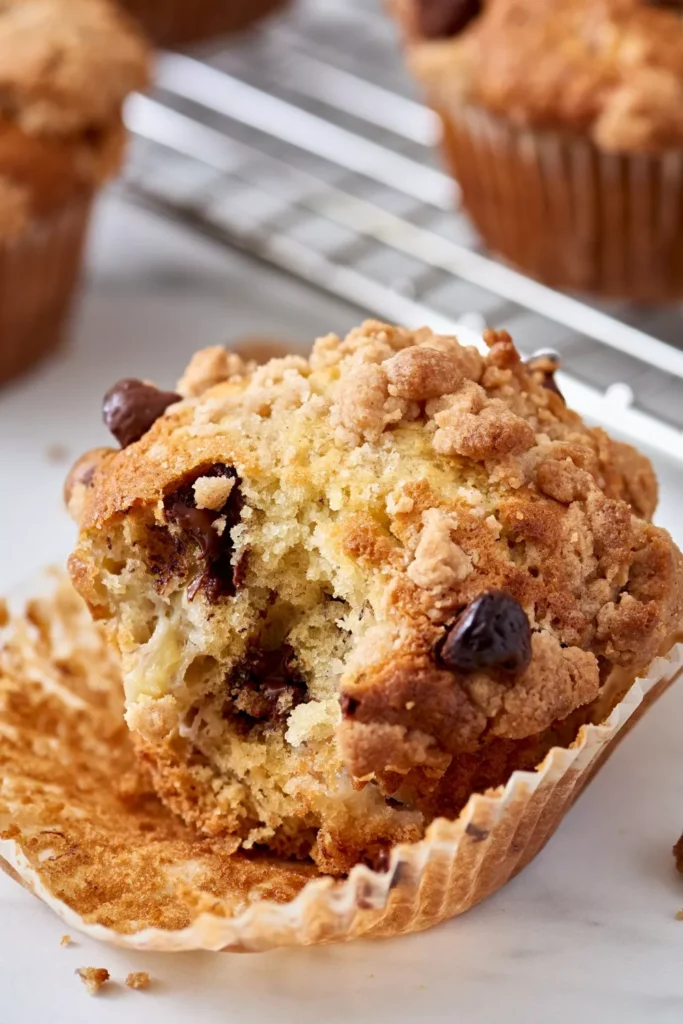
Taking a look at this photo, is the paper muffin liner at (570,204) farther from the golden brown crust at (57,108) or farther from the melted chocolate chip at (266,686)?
the melted chocolate chip at (266,686)

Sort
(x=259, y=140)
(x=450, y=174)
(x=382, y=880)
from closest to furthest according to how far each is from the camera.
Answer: (x=382, y=880), (x=450, y=174), (x=259, y=140)

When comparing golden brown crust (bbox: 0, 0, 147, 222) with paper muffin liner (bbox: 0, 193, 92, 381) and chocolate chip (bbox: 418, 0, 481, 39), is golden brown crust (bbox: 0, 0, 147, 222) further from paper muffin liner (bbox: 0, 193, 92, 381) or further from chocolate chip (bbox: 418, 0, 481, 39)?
chocolate chip (bbox: 418, 0, 481, 39)

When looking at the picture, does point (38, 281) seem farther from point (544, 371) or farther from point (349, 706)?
point (349, 706)

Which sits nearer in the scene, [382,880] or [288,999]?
[382,880]

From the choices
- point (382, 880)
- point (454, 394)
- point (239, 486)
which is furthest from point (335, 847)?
point (454, 394)

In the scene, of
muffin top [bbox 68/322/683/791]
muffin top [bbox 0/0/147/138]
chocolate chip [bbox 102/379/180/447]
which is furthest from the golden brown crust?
muffin top [bbox 68/322/683/791]

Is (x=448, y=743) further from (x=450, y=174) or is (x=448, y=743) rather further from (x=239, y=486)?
(x=450, y=174)
